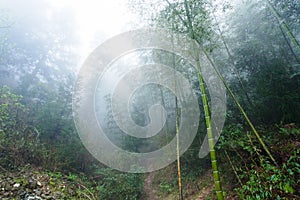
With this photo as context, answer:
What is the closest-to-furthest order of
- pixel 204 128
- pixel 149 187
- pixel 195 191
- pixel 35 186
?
1. pixel 35 186
2. pixel 195 191
3. pixel 204 128
4. pixel 149 187

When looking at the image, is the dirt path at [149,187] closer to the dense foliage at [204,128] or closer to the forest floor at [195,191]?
the forest floor at [195,191]

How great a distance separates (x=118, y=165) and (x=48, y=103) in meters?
3.94

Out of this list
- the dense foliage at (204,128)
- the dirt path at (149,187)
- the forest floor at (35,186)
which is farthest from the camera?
the dirt path at (149,187)

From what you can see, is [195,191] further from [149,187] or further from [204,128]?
[149,187]

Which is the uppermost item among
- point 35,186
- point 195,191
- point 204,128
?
point 204,128

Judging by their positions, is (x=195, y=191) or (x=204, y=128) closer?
(x=195, y=191)

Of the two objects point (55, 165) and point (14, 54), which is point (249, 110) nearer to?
point (55, 165)

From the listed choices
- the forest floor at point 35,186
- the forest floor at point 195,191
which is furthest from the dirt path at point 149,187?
the forest floor at point 35,186

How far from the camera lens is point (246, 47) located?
7133 mm

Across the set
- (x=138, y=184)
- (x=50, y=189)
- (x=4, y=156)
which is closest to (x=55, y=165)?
(x=4, y=156)

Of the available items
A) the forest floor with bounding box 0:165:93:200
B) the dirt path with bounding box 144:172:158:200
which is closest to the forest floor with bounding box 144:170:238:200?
the dirt path with bounding box 144:172:158:200

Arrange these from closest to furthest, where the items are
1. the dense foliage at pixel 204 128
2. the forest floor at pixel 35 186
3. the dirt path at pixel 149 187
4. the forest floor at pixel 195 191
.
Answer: the dense foliage at pixel 204 128 < the forest floor at pixel 35 186 < the forest floor at pixel 195 191 < the dirt path at pixel 149 187

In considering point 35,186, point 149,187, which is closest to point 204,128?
point 149,187

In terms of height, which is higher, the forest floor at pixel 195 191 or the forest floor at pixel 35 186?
the forest floor at pixel 35 186
